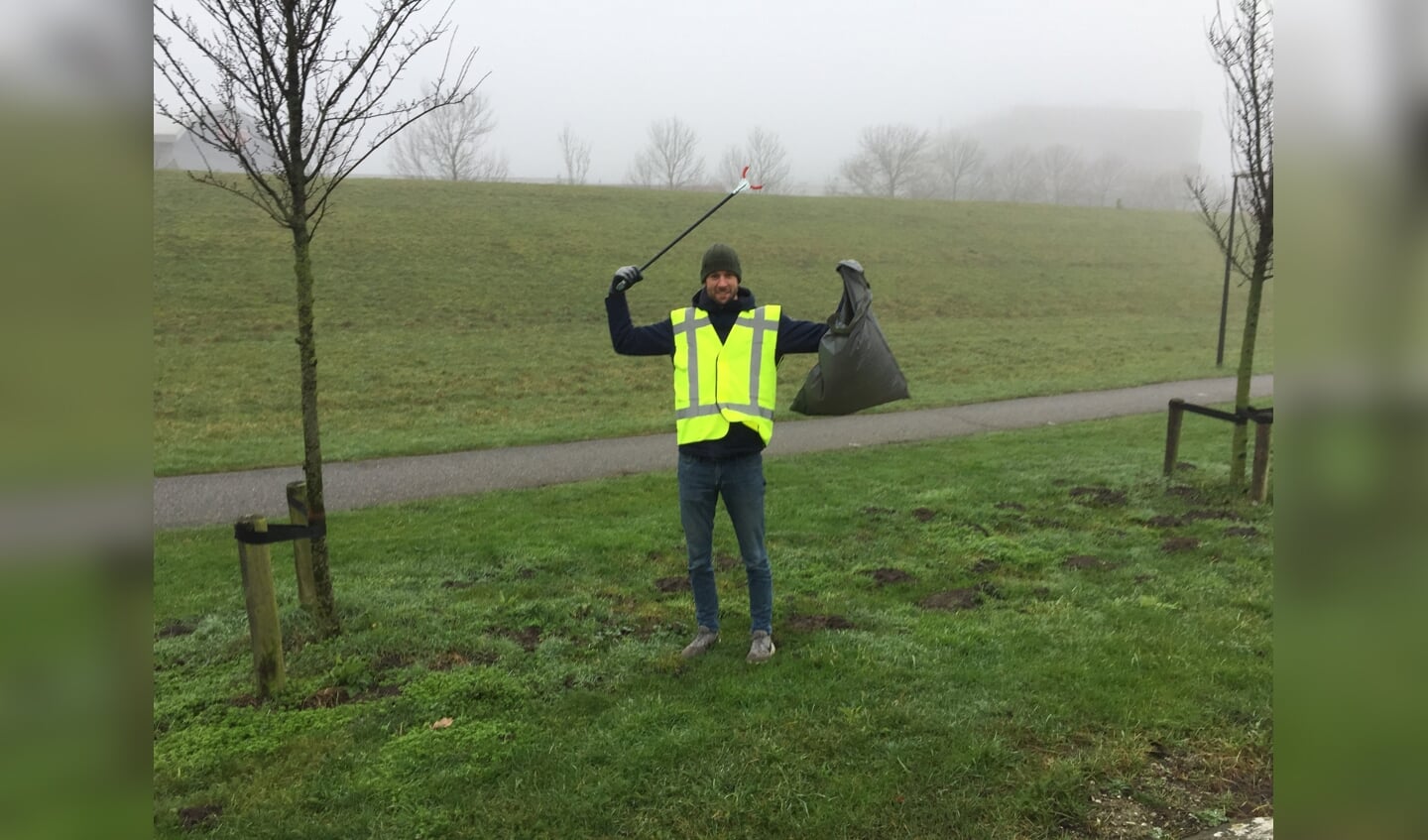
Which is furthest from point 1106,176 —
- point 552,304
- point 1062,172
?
point 552,304

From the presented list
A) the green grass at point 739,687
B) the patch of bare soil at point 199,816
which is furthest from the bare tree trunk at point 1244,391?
the patch of bare soil at point 199,816

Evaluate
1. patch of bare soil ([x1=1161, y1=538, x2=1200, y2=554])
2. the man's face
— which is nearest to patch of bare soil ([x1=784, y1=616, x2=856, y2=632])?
the man's face

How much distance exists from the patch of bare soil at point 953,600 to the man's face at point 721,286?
2.33 meters

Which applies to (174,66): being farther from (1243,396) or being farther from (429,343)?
(429,343)

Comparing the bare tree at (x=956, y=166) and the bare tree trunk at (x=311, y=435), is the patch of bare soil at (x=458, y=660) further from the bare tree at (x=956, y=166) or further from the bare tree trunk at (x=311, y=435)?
the bare tree at (x=956, y=166)

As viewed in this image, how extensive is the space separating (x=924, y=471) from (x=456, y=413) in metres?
7.91

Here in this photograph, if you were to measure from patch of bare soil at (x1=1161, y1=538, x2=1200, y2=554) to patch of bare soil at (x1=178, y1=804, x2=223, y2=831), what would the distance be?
610 centimetres

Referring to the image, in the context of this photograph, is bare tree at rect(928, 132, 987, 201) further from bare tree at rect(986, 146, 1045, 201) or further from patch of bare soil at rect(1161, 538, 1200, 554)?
patch of bare soil at rect(1161, 538, 1200, 554)

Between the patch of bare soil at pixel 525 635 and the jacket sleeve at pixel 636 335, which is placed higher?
the jacket sleeve at pixel 636 335

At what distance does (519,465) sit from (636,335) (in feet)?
18.9

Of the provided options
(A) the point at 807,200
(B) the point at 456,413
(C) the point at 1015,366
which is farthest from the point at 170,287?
(A) the point at 807,200

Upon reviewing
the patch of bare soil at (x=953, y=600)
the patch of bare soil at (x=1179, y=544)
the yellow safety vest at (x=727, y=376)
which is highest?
the yellow safety vest at (x=727, y=376)

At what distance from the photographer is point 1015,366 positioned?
19344mm

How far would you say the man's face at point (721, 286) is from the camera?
176 inches
